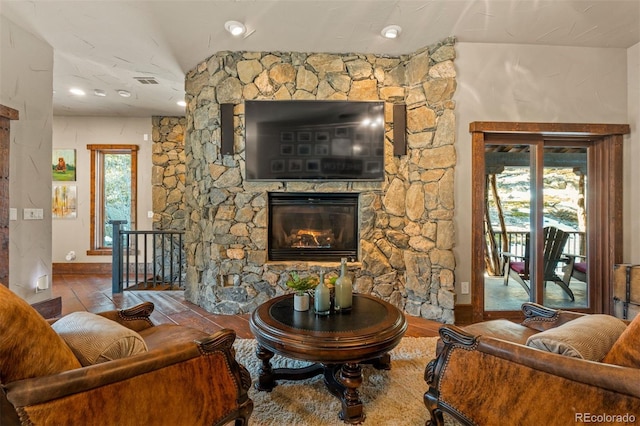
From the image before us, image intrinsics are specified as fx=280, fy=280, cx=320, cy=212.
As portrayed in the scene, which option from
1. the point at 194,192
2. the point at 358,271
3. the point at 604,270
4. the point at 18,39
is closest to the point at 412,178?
the point at 358,271

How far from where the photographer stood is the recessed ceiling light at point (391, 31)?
2645mm

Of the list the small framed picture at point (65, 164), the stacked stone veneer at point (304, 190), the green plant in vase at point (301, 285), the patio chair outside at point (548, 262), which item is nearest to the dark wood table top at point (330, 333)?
the green plant in vase at point (301, 285)

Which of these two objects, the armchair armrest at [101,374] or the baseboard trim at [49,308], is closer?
the armchair armrest at [101,374]

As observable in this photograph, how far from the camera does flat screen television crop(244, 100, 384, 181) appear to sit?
3.10 meters

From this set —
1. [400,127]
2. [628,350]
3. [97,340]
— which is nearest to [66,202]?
[97,340]

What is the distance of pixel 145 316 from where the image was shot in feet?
5.76

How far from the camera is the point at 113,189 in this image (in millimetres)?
5285

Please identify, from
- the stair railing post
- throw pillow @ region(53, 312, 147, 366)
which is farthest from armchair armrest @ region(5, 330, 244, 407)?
the stair railing post

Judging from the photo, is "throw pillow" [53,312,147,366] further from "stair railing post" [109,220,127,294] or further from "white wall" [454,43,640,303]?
"stair railing post" [109,220,127,294]

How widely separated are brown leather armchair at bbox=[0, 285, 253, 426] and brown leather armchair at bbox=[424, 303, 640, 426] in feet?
3.18

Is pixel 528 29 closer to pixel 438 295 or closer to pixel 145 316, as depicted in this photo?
pixel 438 295

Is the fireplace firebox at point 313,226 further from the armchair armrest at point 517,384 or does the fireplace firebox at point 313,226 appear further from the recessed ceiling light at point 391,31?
the armchair armrest at point 517,384

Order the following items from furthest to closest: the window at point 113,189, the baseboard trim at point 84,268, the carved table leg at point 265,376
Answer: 1. the window at point 113,189
2. the baseboard trim at point 84,268
3. the carved table leg at point 265,376

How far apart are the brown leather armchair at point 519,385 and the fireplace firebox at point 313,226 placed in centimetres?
186
